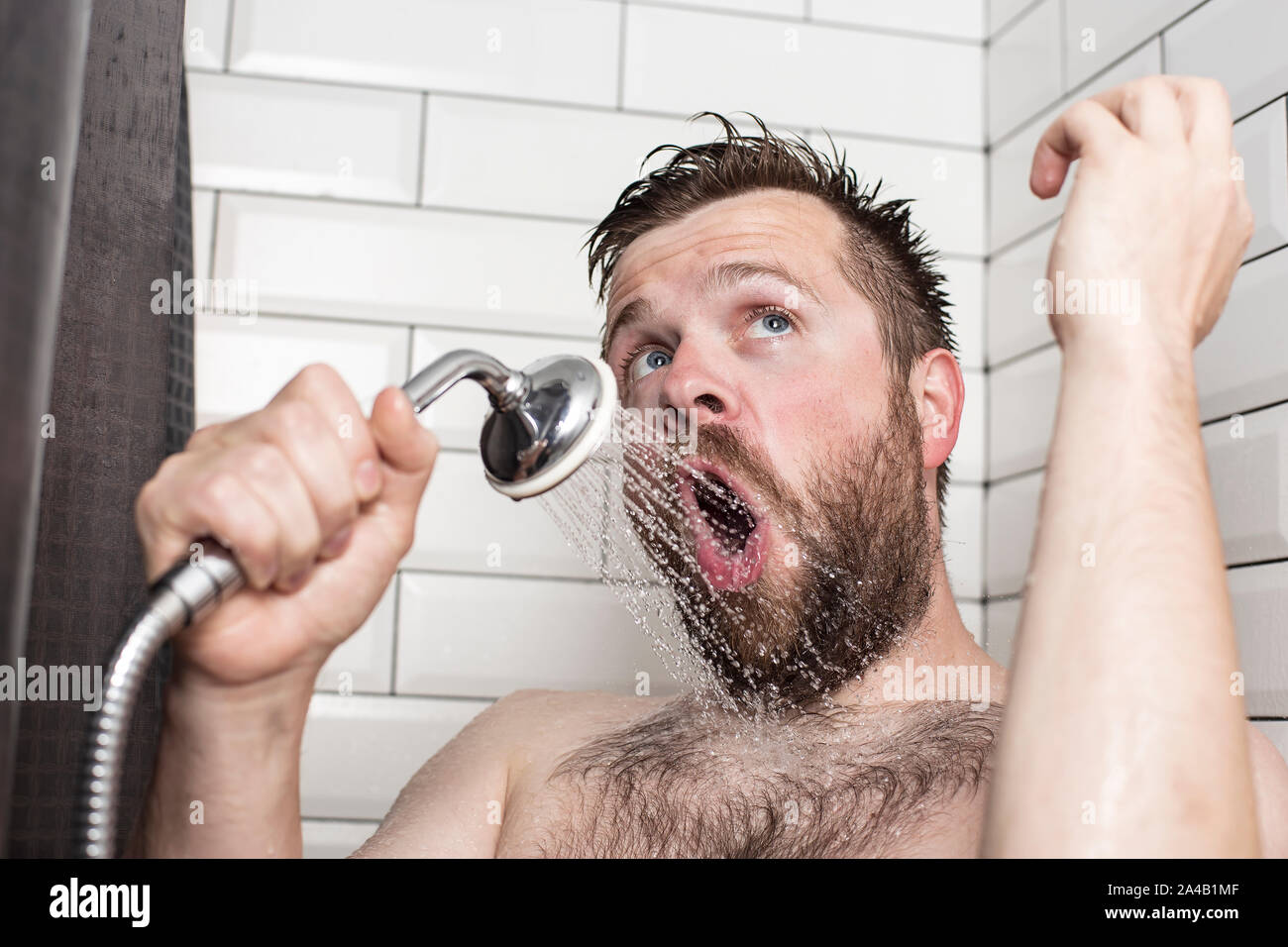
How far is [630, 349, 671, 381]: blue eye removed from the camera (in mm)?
1161

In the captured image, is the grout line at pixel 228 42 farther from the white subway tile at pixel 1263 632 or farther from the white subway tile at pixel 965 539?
the white subway tile at pixel 1263 632

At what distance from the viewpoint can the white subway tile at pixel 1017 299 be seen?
1.42 m

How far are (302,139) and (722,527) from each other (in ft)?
2.56

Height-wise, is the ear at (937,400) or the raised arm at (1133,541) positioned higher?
the ear at (937,400)

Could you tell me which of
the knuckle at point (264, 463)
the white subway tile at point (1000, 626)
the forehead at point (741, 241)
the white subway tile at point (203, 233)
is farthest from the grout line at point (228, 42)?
the white subway tile at point (1000, 626)

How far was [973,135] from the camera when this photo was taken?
1590 millimetres

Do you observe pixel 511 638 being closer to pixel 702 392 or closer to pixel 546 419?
pixel 702 392

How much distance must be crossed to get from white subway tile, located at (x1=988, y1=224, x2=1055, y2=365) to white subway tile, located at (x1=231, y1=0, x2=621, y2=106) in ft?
1.85

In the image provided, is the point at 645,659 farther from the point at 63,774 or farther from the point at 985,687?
the point at 63,774

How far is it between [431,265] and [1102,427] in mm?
1041

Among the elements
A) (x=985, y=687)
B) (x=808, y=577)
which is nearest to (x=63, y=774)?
(x=808, y=577)

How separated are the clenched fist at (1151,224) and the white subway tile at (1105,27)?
0.66m

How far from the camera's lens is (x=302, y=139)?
1.45 m

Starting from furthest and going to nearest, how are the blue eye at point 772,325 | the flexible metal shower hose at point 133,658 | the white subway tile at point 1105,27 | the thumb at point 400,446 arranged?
the white subway tile at point 1105,27
the blue eye at point 772,325
the thumb at point 400,446
the flexible metal shower hose at point 133,658
